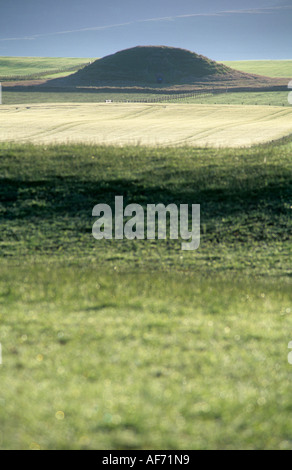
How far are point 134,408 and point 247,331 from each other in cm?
374

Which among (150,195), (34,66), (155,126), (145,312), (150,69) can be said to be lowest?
(145,312)

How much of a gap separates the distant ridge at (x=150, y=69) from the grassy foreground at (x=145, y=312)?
80.1m

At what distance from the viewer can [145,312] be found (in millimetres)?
10055

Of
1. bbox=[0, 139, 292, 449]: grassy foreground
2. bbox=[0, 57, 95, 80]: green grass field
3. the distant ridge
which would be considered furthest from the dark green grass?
bbox=[0, 57, 95, 80]: green grass field

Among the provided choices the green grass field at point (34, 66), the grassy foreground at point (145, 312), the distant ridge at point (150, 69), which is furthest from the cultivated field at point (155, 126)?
the green grass field at point (34, 66)

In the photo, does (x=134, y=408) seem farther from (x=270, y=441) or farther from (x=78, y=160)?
(x=78, y=160)

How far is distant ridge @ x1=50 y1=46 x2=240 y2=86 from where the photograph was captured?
9944 centimetres

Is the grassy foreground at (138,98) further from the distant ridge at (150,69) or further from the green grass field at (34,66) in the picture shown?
the green grass field at (34,66)

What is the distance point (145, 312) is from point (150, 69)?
104 meters

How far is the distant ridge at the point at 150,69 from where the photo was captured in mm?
99438

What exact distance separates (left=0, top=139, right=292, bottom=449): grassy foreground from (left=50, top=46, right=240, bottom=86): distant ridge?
80117 mm

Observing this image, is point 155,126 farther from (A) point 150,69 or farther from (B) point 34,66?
(B) point 34,66

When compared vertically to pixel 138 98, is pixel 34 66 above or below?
above

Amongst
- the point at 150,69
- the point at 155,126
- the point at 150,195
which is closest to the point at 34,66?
the point at 150,69
